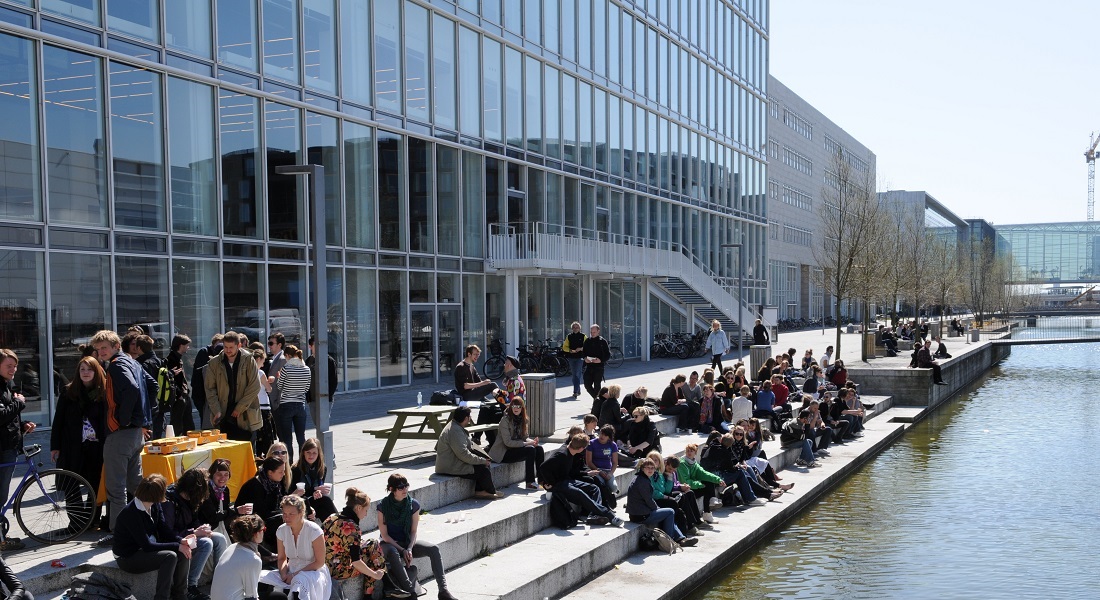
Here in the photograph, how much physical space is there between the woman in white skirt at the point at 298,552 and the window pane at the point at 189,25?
12.0m

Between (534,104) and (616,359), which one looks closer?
(534,104)

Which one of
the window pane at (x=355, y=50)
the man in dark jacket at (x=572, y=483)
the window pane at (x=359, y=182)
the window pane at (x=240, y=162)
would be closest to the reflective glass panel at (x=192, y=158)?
the window pane at (x=240, y=162)

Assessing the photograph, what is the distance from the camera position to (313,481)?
30.9 ft

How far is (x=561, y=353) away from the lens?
90.4ft

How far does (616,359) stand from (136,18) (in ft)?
63.4

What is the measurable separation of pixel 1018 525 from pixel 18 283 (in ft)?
49.9

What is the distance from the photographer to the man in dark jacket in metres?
12.2

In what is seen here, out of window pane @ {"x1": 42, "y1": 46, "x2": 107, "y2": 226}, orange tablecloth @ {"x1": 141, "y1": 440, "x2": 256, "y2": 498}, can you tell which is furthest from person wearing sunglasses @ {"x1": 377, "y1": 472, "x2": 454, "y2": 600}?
window pane @ {"x1": 42, "y1": 46, "x2": 107, "y2": 226}

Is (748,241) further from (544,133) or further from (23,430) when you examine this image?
(23,430)

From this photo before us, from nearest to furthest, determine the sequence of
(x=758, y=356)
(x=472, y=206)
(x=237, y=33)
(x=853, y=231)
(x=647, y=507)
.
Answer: (x=647, y=507) → (x=237, y=33) → (x=472, y=206) → (x=758, y=356) → (x=853, y=231)

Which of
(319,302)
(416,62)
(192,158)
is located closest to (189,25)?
(192,158)

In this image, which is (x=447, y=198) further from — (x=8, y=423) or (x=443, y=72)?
(x=8, y=423)

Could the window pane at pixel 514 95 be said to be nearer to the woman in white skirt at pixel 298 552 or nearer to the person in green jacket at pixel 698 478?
the person in green jacket at pixel 698 478

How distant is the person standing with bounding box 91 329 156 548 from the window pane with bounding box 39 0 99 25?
8795 mm
